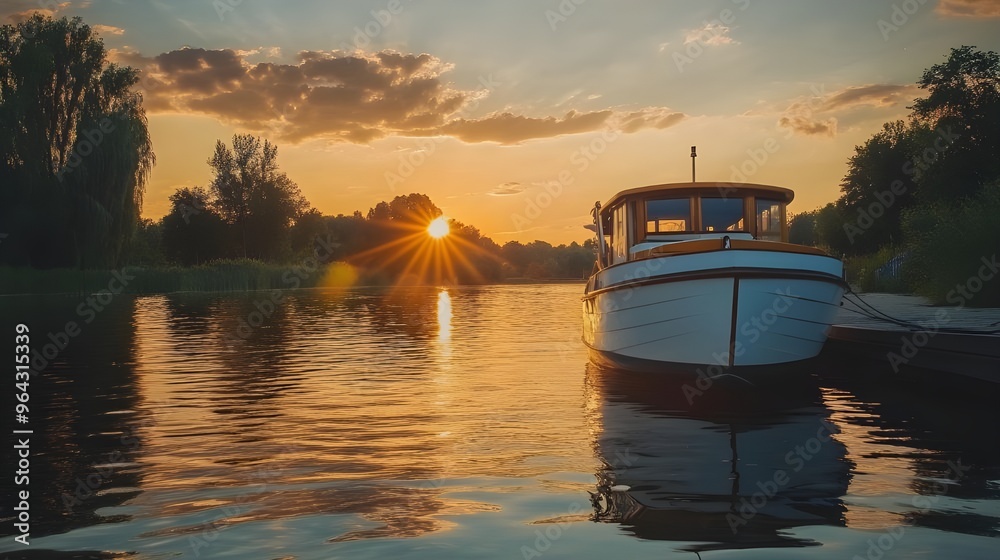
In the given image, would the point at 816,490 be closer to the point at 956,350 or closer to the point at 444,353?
the point at 956,350

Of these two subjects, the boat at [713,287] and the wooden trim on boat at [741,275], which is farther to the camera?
the boat at [713,287]

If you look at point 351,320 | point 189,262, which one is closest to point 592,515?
point 351,320

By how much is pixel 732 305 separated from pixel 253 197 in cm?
7059

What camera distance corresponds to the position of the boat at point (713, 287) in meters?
11.0

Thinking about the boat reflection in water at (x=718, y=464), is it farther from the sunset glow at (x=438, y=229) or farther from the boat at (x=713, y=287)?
the sunset glow at (x=438, y=229)

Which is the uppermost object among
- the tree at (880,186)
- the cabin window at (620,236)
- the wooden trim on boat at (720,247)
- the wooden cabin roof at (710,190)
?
the tree at (880,186)

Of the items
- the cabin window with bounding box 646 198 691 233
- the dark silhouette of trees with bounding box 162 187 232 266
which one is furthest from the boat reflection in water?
the dark silhouette of trees with bounding box 162 187 232 266

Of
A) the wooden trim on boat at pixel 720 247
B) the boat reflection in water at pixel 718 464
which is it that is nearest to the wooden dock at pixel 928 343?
the boat reflection in water at pixel 718 464

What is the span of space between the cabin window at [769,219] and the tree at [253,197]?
6691 cm

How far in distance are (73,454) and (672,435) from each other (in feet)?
19.9

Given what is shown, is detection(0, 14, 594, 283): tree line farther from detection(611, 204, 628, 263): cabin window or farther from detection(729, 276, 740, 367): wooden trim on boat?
detection(729, 276, 740, 367): wooden trim on boat

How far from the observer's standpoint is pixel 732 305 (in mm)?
10961

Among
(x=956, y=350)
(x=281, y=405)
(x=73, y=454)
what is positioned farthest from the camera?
(x=956, y=350)

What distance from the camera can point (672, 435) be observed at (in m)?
8.73
